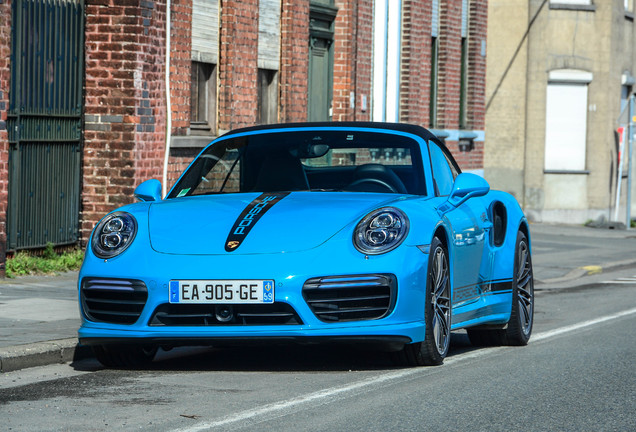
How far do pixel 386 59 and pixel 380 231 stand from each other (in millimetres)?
16714

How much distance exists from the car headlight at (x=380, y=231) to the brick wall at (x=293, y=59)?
492 inches

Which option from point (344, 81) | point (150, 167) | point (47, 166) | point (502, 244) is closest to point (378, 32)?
point (344, 81)

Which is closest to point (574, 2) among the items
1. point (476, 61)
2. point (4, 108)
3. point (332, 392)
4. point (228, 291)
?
point (476, 61)

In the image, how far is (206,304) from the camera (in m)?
7.39

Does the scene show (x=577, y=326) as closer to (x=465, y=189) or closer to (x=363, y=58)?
(x=465, y=189)

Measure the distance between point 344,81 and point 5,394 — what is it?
51.7 ft

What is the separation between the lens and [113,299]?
762 centimetres

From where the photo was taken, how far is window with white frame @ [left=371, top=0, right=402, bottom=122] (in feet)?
77.8

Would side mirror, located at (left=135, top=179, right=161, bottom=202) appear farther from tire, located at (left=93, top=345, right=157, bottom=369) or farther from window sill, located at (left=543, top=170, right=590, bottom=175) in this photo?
window sill, located at (left=543, top=170, right=590, bottom=175)

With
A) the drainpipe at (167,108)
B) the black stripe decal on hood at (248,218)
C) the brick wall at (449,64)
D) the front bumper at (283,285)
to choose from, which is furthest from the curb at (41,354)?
the brick wall at (449,64)

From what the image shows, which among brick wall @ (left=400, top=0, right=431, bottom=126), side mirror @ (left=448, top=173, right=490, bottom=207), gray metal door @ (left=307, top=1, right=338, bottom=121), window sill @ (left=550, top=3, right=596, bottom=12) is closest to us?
side mirror @ (left=448, top=173, right=490, bottom=207)

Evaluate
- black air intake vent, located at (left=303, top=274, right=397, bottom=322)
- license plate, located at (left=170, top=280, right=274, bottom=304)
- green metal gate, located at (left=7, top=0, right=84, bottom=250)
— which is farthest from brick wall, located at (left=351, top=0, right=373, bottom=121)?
license plate, located at (left=170, top=280, right=274, bottom=304)

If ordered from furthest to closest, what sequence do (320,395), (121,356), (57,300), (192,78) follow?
(192,78)
(57,300)
(121,356)
(320,395)

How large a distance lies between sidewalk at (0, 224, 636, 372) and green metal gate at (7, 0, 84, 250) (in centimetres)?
90
